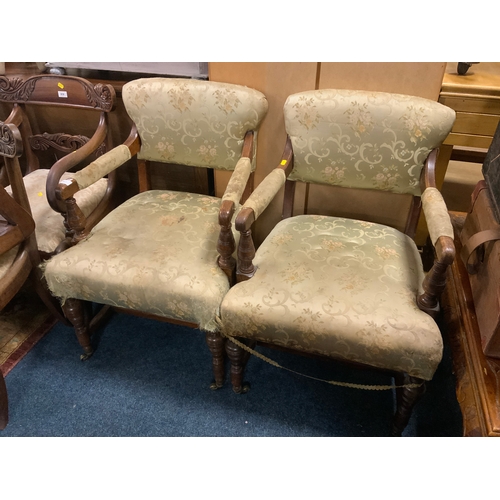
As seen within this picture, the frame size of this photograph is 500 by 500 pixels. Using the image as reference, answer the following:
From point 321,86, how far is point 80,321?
4.24 feet

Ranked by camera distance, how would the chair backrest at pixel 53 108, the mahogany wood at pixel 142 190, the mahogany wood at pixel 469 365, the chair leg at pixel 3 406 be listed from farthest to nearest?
the chair backrest at pixel 53 108, the chair leg at pixel 3 406, the mahogany wood at pixel 142 190, the mahogany wood at pixel 469 365

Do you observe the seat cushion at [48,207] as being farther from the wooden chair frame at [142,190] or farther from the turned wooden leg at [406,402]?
the turned wooden leg at [406,402]

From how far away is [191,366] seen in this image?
1.66 metres

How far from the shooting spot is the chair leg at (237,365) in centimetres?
139

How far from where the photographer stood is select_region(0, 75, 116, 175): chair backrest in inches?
65.1

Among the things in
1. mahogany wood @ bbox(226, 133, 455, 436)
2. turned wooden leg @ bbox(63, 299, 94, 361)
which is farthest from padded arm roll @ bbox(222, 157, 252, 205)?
turned wooden leg @ bbox(63, 299, 94, 361)

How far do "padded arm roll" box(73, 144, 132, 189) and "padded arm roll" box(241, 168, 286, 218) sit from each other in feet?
1.95

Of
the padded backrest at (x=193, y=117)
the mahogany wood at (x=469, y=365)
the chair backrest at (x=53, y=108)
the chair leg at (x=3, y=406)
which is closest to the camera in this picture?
the mahogany wood at (x=469, y=365)

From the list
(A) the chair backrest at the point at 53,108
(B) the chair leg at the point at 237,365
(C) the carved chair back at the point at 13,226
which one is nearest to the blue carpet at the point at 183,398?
(B) the chair leg at the point at 237,365

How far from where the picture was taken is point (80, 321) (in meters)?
1.57

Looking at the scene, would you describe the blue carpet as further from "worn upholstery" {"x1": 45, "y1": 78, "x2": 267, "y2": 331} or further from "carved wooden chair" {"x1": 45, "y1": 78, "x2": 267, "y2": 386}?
"worn upholstery" {"x1": 45, "y1": 78, "x2": 267, "y2": 331}

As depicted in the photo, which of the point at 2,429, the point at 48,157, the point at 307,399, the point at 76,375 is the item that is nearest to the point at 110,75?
the point at 48,157

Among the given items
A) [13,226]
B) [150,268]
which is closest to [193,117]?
[150,268]

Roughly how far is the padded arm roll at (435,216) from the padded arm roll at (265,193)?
47cm
